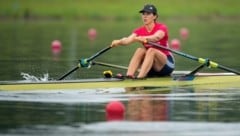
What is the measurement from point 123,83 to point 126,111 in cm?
355

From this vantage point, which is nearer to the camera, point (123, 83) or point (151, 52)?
point (123, 83)

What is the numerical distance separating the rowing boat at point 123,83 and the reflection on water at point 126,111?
23cm

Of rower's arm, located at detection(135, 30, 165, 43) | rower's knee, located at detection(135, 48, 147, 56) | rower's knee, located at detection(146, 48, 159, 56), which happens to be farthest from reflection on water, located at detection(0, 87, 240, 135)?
rower's arm, located at detection(135, 30, 165, 43)

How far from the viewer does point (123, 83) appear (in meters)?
20.3

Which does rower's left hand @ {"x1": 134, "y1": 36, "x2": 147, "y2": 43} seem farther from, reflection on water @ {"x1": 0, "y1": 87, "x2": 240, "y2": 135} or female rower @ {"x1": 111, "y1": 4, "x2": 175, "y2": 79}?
reflection on water @ {"x1": 0, "y1": 87, "x2": 240, "y2": 135}

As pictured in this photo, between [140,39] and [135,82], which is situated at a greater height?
[140,39]

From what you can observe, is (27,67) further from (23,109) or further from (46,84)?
(23,109)

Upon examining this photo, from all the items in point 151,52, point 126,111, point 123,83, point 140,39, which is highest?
point 140,39

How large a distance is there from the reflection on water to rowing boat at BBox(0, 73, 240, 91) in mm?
233

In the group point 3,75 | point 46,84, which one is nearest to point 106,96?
point 46,84

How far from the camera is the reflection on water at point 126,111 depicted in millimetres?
14898

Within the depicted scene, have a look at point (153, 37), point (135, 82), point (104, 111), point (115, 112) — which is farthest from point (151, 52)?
point (115, 112)

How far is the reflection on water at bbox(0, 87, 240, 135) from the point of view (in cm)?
1490

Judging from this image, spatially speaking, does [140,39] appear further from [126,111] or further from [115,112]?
[115,112]
